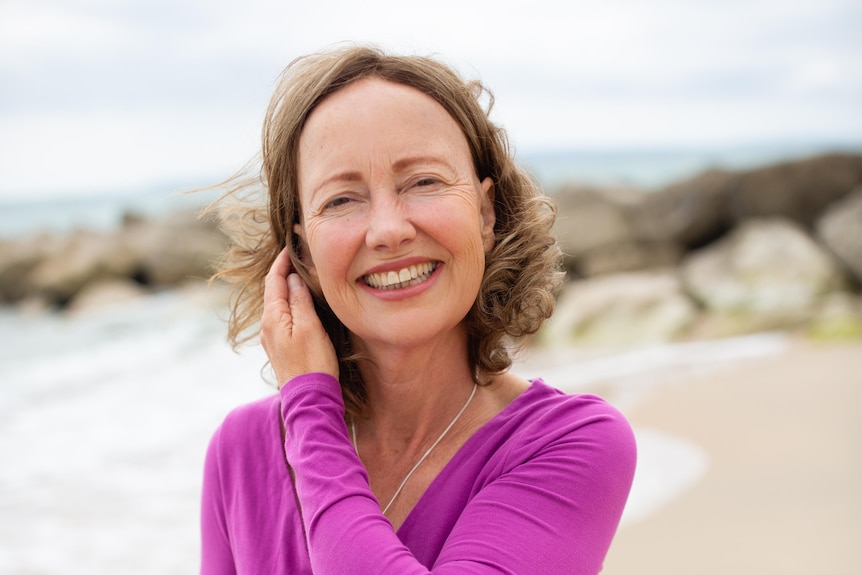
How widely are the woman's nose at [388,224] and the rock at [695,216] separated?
35.8 ft

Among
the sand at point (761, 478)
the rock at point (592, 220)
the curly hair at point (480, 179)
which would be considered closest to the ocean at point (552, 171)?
the rock at point (592, 220)

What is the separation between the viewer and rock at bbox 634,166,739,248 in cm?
1261

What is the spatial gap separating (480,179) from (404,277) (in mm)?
429

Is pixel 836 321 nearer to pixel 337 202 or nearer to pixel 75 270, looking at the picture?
pixel 337 202

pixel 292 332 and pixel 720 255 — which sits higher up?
pixel 292 332

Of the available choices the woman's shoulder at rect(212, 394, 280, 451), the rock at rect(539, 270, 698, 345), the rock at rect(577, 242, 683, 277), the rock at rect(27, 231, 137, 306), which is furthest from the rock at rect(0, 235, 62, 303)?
the woman's shoulder at rect(212, 394, 280, 451)

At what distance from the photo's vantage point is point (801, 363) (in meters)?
7.96

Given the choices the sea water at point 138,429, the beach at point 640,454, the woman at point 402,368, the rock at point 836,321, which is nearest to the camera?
the woman at point 402,368

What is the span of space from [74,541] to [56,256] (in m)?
13.3

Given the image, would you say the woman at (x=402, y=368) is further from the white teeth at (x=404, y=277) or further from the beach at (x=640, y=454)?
the beach at (x=640, y=454)

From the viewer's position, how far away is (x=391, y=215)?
2062 millimetres

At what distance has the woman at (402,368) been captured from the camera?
1.93 meters

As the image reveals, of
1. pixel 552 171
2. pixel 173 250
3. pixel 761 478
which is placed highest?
pixel 761 478

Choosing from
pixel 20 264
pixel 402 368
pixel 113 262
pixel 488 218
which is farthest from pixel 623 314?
pixel 20 264
